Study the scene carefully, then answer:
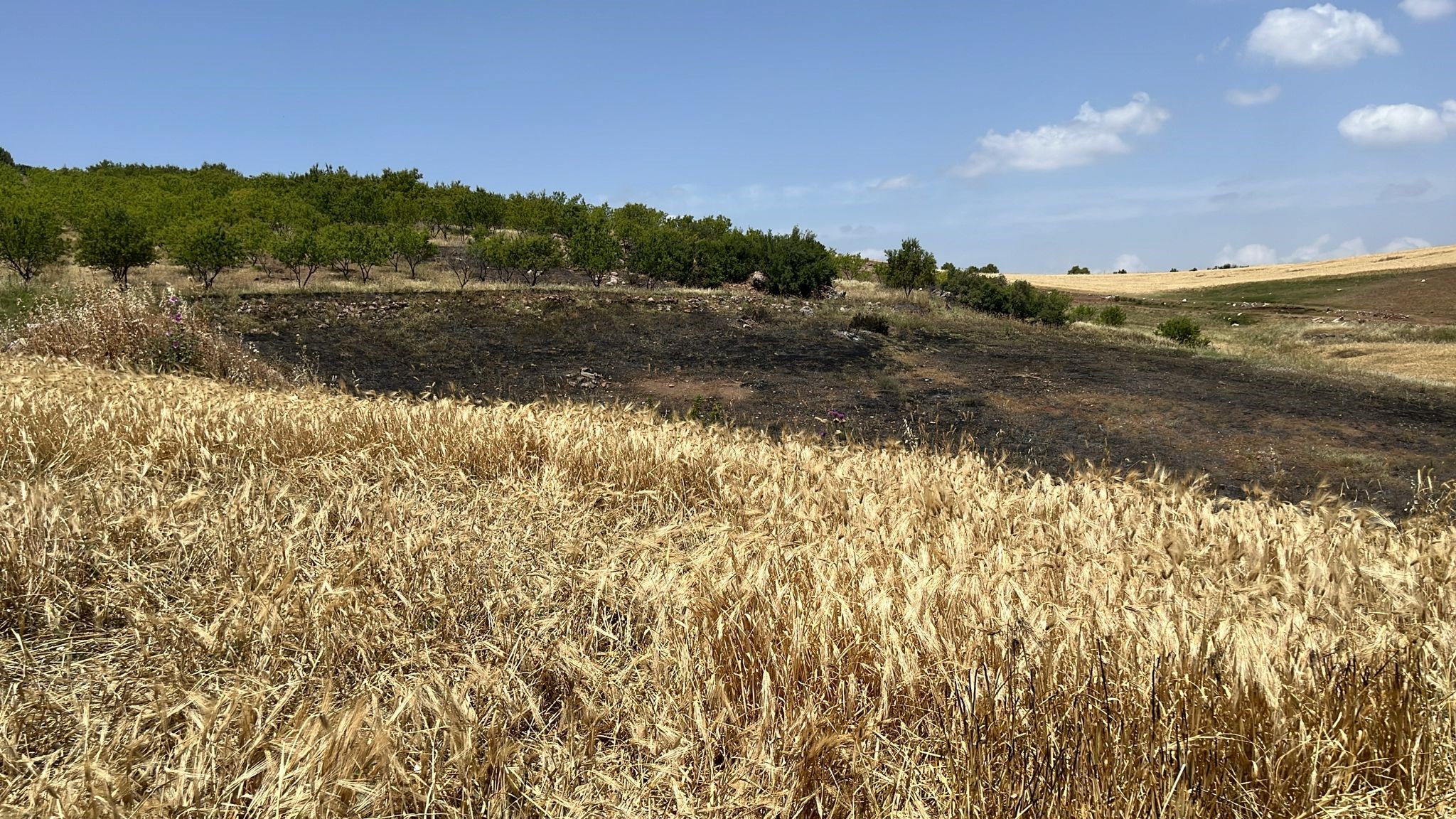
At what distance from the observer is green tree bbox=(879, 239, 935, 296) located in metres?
33.8

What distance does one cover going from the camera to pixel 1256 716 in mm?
1608

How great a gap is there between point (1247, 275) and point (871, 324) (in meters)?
76.6

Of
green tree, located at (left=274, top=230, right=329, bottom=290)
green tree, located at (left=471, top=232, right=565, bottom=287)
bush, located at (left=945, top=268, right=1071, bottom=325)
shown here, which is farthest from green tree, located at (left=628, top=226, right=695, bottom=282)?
green tree, located at (left=274, top=230, right=329, bottom=290)

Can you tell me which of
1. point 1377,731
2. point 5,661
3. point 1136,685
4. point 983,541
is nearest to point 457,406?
point 5,661

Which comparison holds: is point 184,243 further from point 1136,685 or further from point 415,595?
point 1136,685

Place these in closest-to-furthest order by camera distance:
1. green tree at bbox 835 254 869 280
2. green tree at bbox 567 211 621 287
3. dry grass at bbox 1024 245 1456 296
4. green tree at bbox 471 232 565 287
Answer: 1. green tree at bbox 471 232 565 287
2. green tree at bbox 567 211 621 287
3. green tree at bbox 835 254 869 280
4. dry grass at bbox 1024 245 1456 296

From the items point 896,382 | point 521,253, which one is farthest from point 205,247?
point 896,382

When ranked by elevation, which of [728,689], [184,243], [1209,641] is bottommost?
[728,689]

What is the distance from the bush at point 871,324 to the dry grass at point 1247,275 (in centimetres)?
5260

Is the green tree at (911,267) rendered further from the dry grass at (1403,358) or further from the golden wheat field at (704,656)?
the golden wheat field at (704,656)

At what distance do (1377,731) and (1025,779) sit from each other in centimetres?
81

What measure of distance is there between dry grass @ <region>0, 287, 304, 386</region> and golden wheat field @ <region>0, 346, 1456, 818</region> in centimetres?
524

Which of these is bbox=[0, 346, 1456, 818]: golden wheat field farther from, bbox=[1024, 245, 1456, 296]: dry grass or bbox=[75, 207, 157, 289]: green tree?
bbox=[1024, 245, 1456, 296]: dry grass

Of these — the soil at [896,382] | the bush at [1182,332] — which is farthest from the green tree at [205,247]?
the bush at [1182,332]
